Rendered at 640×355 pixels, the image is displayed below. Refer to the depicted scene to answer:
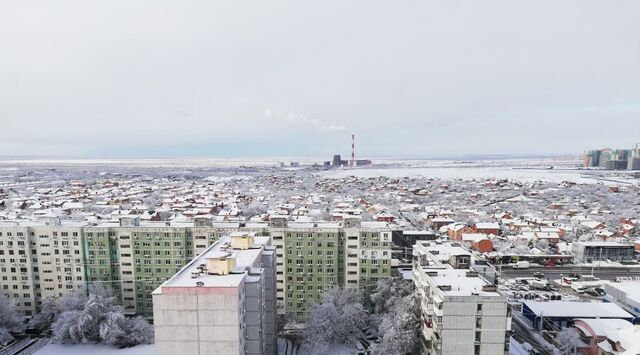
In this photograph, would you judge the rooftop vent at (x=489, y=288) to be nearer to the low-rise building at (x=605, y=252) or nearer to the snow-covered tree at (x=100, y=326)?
the snow-covered tree at (x=100, y=326)

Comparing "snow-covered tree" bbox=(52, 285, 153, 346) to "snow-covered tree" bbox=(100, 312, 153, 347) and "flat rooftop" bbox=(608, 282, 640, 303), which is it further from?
"flat rooftop" bbox=(608, 282, 640, 303)

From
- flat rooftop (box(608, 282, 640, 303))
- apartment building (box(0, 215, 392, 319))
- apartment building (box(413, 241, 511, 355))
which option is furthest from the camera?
flat rooftop (box(608, 282, 640, 303))

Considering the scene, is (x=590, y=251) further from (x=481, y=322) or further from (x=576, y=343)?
(x=481, y=322)

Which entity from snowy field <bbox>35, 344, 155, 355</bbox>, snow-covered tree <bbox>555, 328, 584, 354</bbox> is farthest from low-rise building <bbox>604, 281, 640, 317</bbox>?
snowy field <bbox>35, 344, 155, 355</bbox>

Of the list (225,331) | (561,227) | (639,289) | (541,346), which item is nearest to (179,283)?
(225,331)

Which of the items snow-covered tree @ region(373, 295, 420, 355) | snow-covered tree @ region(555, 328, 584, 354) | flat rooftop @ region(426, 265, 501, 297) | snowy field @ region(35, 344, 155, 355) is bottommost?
snowy field @ region(35, 344, 155, 355)

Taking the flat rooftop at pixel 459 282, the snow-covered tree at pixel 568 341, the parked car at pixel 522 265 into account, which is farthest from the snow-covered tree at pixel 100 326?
the parked car at pixel 522 265

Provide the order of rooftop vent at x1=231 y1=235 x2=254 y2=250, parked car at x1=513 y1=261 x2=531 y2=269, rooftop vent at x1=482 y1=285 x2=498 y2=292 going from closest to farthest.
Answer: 1. rooftop vent at x1=482 y1=285 x2=498 y2=292
2. rooftop vent at x1=231 y1=235 x2=254 y2=250
3. parked car at x1=513 y1=261 x2=531 y2=269
